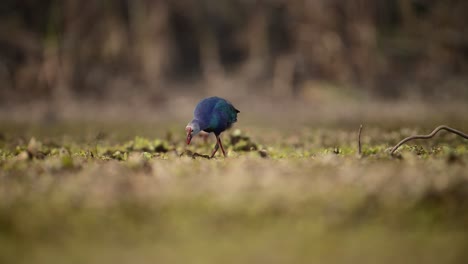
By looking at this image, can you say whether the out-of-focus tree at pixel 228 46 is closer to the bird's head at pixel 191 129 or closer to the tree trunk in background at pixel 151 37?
the tree trunk in background at pixel 151 37

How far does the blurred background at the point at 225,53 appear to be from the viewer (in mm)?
25031

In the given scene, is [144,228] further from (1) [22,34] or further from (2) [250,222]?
(1) [22,34]

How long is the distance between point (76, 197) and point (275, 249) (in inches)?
79.3

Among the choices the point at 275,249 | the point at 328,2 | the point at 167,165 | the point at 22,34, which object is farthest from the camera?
the point at 328,2

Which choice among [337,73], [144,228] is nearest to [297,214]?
[144,228]

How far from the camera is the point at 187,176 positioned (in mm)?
6211

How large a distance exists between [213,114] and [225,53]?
21.6 metres

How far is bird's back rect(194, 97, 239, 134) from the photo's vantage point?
8.77 m

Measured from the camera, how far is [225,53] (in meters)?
30.2

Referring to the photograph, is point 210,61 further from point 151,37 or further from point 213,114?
point 213,114

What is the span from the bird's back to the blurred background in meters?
15.5

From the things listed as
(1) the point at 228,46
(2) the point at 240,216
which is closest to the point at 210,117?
(2) the point at 240,216

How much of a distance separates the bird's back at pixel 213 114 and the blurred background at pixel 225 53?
611 inches

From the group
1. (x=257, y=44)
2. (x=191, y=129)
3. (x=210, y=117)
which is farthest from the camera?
(x=257, y=44)
